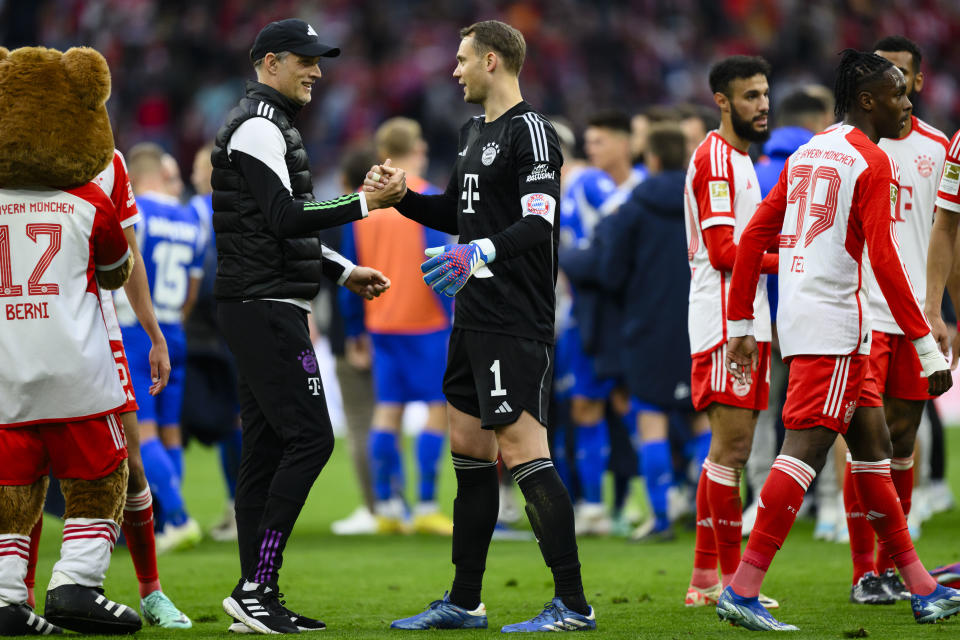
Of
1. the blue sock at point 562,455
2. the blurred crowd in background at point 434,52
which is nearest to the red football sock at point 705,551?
the blue sock at point 562,455

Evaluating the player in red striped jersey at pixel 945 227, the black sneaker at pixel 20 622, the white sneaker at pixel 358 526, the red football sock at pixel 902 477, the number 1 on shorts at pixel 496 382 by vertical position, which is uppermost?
the player in red striped jersey at pixel 945 227

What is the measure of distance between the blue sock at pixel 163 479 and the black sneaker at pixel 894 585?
4284 mm

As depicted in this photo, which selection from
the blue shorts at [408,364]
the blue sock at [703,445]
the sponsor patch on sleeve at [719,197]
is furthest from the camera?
the blue shorts at [408,364]

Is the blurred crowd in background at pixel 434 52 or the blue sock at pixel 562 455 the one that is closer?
the blue sock at pixel 562 455

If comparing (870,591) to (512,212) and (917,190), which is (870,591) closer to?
(917,190)

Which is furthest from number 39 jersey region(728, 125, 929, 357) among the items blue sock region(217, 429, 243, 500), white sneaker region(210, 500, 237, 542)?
blue sock region(217, 429, 243, 500)

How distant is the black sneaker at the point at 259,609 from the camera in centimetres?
502

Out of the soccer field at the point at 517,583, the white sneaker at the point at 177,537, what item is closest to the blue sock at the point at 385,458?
the soccer field at the point at 517,583

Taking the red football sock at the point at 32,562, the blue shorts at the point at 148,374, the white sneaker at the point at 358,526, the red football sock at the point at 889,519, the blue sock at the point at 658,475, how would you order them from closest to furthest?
the red football sock at the point at 889,519 < the red football sock at the point at 32,562 < the blue shorts at the point at 148,374 < the blue sock at the point at 658,475 < the white sneaker at the point at 358,526

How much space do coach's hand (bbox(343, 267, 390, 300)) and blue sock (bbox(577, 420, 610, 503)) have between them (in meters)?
3.98

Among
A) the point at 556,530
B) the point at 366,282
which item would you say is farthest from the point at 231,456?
the point at 556,530

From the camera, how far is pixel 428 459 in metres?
9.33

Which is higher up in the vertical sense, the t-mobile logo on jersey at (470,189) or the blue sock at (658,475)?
the t-mobile logo on jersey at (470,189)

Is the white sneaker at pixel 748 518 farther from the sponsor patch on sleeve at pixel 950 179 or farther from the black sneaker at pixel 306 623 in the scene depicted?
the black sneaker at pixel 306 623
